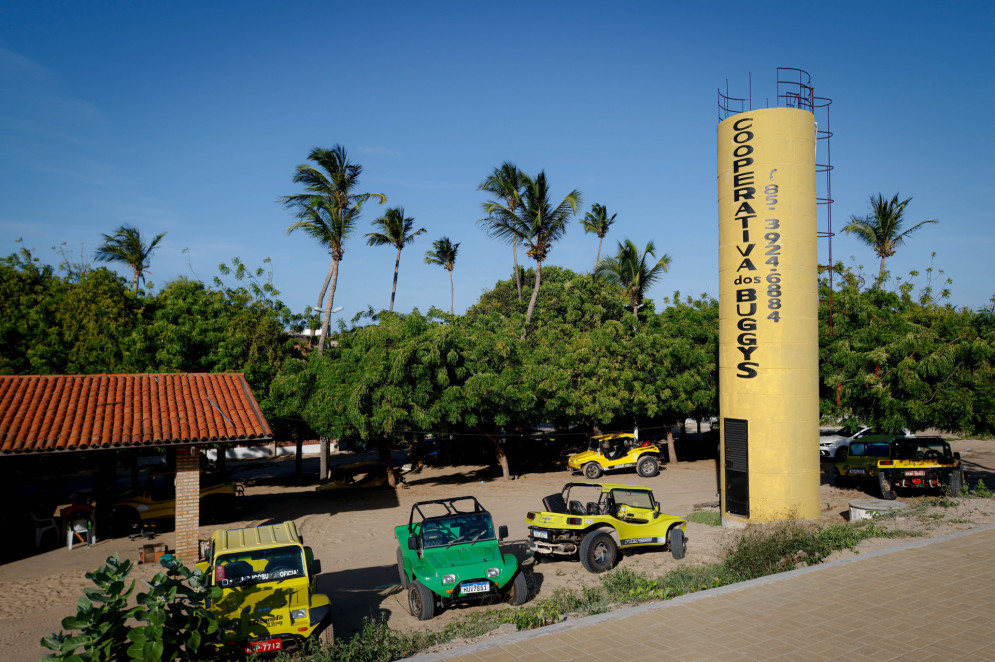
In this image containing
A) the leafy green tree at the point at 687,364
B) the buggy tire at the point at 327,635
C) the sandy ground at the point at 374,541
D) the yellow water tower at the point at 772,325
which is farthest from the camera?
the leafy green tree at the point at 687,364

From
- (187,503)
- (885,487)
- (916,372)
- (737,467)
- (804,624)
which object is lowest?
(885,487)

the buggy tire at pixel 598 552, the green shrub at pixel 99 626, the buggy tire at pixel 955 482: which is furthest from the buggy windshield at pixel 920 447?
the green shrub at pixel 99 626

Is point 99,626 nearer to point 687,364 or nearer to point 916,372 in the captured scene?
point 916,372

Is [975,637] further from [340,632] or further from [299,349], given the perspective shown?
[299,349]

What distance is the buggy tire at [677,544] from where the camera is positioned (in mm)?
12609

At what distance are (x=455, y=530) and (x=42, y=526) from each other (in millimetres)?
12588

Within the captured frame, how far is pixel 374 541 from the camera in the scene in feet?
52.3

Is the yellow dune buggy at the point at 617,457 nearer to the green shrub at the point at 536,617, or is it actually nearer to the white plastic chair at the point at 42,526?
the green shrub at the point at 536,617

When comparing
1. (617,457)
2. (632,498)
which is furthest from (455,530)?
(617,457)

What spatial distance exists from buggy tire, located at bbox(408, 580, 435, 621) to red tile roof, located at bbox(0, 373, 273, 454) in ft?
21.0

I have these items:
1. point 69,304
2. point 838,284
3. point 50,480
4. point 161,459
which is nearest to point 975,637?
point 838,284

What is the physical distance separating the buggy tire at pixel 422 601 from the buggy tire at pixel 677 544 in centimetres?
557

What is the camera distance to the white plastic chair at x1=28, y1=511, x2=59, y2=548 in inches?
625

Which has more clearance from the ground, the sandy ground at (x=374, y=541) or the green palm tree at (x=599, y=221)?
the green palm tree at (x=599, y=221)
